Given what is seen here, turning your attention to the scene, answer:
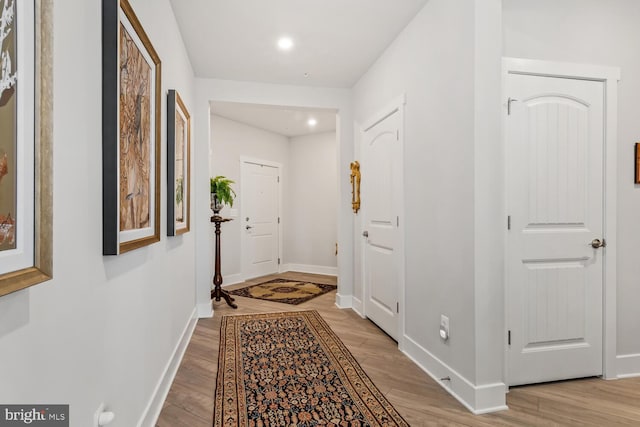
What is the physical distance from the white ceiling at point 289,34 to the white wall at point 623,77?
3.17 feet

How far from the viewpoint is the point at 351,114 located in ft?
13.9

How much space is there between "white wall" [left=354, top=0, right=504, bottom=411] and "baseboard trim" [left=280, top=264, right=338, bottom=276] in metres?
3.61

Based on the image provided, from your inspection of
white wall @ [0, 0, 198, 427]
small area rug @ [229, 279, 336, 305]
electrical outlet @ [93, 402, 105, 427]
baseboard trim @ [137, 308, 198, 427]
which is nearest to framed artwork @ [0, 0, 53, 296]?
white wall @ [0, 0, 198, 427]

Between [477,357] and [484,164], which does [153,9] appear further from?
[477,357]

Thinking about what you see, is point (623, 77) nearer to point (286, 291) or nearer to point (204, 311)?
point (204, 311)

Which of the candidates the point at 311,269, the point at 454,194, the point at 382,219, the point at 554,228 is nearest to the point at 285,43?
the point at 382,219

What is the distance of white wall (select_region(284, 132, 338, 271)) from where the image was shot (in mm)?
6469

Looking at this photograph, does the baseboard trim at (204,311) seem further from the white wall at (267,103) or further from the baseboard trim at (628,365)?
the baseboard trim at (628,365)

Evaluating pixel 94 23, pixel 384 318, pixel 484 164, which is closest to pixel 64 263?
pixel 94 23

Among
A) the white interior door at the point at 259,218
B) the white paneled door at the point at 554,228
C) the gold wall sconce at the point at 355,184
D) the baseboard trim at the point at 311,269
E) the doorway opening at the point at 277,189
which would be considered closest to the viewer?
the white paneled door at the point at 554,228

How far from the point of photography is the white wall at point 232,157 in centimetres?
548

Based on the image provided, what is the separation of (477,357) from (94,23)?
2.34 meters

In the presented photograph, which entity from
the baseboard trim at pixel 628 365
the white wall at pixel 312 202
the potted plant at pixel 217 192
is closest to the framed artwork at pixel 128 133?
the potted plant at pixel 217 192

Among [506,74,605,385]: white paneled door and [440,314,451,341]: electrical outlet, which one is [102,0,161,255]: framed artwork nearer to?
[440,314,451,341]: electrical outlet
